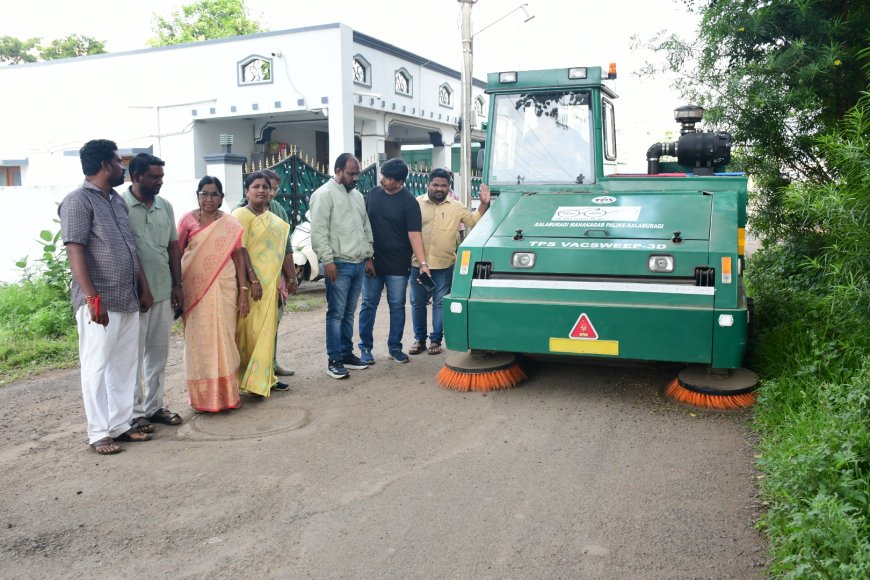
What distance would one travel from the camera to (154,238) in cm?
483

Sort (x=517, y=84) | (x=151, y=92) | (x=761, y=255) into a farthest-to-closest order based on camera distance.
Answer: (x=151, y=92)
(x=761, y=255)
(x=517, y=84)

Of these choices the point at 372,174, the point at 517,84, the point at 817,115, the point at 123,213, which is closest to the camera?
the point at 123,213

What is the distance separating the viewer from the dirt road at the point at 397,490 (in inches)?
124

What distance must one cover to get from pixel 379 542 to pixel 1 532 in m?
1.81

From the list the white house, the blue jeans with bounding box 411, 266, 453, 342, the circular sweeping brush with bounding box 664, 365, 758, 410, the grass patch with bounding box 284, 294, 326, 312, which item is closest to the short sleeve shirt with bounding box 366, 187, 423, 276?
the blue jeans with bounding box 411, 266, 453, 342

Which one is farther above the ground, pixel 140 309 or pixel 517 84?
pixel 517 84

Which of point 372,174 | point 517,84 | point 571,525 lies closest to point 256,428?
point 571,525

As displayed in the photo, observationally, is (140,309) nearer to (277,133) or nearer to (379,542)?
(379,542)

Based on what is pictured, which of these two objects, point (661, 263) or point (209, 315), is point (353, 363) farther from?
point (661, 263)

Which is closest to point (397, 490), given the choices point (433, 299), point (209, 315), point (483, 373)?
point (483, 373)

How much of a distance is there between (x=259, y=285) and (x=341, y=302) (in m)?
0.85

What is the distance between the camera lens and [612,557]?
310 cm

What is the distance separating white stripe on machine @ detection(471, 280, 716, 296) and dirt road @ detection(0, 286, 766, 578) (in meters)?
0.82

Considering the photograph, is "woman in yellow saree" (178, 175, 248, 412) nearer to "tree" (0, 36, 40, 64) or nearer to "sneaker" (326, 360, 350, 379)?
"sneaker" (326, 360, 350, 379)
